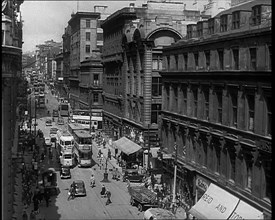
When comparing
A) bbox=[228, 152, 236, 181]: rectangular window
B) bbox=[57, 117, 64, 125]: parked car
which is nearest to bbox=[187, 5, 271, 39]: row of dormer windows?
bbox=[228, 152, 236, 181]: rectangular window

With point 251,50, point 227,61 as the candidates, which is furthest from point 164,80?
point 251,50

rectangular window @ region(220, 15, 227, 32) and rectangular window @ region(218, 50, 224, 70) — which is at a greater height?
rectangular window @ region(220, 15, 227, 32)

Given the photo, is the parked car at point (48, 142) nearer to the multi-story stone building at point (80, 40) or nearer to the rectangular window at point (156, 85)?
the rectangular window at point (156, 85)

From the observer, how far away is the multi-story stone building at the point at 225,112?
23.5 meters

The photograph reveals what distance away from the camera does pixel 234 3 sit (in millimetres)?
42812

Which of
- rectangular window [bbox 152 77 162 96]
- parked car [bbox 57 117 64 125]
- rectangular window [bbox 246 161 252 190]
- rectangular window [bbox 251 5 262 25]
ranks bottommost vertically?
parked car [bbox 57 117 64 125]

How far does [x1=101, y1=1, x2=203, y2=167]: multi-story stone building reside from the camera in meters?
50.4

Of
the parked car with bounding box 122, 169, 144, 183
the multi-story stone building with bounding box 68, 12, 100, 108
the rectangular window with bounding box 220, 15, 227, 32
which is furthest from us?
the multi-story stone building with bounding box 68, 12, 100, 108

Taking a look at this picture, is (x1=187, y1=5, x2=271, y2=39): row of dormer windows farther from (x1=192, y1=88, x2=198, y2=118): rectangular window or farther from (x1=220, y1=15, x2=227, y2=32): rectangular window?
(x1=192, y1=88, x2=198, y2=118): rectangular window

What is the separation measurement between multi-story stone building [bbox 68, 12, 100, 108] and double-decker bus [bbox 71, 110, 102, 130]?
18092 millimetres

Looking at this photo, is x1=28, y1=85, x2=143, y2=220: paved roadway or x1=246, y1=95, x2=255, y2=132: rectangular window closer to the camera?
x1=246, y1=95, x2=255, y2=132: rectangular window

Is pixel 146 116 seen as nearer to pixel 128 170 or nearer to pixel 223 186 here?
pixel 128 170

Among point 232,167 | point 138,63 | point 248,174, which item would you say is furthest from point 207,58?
point 138,63

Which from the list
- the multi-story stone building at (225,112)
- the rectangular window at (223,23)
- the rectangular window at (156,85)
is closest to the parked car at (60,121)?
the rectangular window at (156,85)
